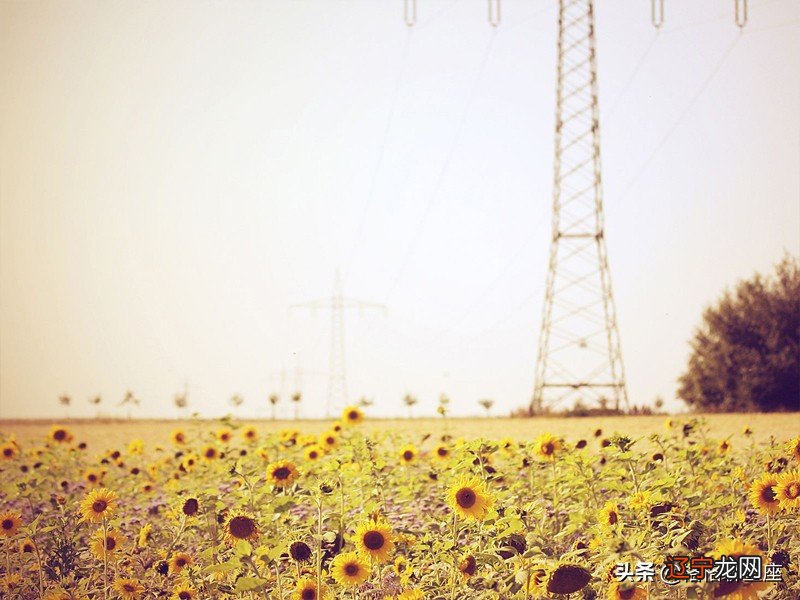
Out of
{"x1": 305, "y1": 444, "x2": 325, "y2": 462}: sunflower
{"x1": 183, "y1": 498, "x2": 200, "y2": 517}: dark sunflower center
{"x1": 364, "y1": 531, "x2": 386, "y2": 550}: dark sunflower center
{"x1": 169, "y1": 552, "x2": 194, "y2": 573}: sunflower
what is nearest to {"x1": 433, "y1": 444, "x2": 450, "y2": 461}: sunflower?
{"x1": 305, "y1": 444, "x2": 325, "y2": 462}: sunflower

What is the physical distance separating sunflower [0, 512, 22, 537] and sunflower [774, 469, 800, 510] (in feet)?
16.8

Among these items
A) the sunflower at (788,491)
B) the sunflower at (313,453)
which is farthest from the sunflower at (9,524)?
the sunflower at (788,491)

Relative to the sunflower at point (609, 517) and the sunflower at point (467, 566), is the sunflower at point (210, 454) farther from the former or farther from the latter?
the sunflower at point (609, 517)

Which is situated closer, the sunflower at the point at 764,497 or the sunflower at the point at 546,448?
the sunflower at the point at 764,497

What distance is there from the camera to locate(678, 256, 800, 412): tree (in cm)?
2716

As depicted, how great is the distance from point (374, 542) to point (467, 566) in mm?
503

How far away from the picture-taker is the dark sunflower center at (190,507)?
529 centimetres

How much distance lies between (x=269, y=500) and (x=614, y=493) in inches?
134

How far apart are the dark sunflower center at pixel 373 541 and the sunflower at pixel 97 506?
216cm

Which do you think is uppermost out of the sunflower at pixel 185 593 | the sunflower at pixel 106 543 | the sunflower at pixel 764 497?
the sunflower at pixel 764 497

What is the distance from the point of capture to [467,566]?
159 inches

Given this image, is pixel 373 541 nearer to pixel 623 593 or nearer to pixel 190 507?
pixel 623 593

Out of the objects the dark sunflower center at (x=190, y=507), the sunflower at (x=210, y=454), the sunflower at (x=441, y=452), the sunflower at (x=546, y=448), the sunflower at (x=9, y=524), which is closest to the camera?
the dark sunflower center at (x=190, y=507)

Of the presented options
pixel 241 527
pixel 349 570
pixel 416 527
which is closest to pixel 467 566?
pixel 349 570
